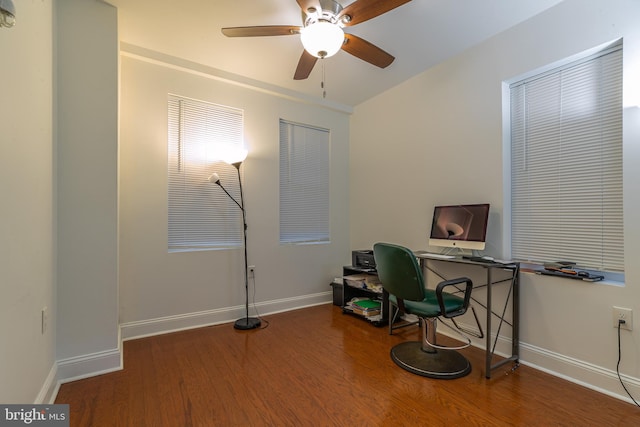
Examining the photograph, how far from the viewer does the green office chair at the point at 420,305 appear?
6.38 feet

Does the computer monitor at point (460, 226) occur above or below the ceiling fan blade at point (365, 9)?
below

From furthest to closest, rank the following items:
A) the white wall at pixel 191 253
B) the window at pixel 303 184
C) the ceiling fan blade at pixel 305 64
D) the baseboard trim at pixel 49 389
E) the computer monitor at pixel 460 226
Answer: the window at pixel 303 184 < the white wall at pixel 191 253 < the computer monitor at pixel 460 226 < the ceiling fan blade at pixel 305 64 < the baseboard trim at pixel 49 389

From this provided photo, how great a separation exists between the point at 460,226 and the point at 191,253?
2.55m

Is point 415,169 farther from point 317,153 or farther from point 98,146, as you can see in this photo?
point 98,146

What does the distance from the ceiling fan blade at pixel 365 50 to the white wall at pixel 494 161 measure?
36.2 inches

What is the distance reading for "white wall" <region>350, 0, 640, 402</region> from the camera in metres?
1.75

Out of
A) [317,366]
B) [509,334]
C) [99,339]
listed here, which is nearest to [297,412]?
[317,366]

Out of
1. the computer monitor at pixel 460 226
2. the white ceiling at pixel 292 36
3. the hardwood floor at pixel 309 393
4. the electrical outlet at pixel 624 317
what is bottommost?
the hardwood floor at pixel 309 393

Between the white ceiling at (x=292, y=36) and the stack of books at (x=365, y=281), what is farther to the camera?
the stack of books at (x=365, y=281)

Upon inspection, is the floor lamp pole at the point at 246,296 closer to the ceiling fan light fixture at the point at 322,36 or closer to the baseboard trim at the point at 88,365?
the baseboard trim at the point at 88,365

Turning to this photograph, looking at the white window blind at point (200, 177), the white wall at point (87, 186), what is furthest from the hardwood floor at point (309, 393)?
the white window blind at point (200, 177)

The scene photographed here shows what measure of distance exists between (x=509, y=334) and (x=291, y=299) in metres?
2.19

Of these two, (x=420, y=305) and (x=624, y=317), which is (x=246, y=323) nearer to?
(x=420, y=305)

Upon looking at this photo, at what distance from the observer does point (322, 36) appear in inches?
66.6
